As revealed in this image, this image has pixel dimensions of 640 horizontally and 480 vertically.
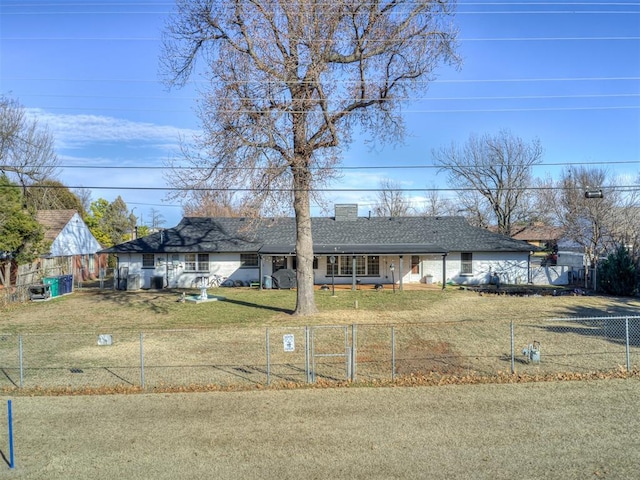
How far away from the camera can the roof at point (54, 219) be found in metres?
37.2

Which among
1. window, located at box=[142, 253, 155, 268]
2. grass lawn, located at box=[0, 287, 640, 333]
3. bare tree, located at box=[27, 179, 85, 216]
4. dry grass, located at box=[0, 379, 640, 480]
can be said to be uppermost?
bare tree, located at box=[27, 179, 85, 216]

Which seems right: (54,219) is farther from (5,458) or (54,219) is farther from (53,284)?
(5,458)

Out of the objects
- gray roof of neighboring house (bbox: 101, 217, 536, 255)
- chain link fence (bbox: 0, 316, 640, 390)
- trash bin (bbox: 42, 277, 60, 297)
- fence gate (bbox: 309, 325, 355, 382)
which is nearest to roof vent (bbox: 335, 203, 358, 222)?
gray roof of neighboring house (bbox: 101, 217, 536, 255)

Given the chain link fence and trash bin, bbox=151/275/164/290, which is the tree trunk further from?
trash bin, bbox=151/275/164/290

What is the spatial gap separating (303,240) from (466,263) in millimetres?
17702

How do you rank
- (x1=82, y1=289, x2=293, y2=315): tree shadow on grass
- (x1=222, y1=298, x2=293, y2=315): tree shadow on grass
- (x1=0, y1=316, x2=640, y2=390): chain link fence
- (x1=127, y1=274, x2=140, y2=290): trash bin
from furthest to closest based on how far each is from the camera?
(x1=127, y1=274, x2=140, y2=290): trash bin, (x1=82, y1=289, x2=293, y2=315): tree shadow on grass, (x1=222, y1=298, x2=293, y2=315): tree shadow on grass, (x1=0, y1=316, x2=640, y2=390): chain link fence

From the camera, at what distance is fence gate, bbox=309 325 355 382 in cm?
1206

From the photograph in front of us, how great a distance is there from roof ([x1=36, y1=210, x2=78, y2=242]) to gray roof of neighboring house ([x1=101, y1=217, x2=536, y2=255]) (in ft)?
19.0

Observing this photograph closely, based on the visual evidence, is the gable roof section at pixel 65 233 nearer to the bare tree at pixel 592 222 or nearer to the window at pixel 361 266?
the window at pixel 361 266

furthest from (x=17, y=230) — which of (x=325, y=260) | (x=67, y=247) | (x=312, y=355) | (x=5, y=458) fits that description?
(x=5, y=458)

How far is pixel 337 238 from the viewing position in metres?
36.3

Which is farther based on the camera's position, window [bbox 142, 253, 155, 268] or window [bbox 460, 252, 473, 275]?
window [bbox 460, 252, 473, 275]

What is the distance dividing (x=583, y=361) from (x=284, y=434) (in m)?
9.25

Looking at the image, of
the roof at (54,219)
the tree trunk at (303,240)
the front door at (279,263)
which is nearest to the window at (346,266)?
the front door at (279,263)
